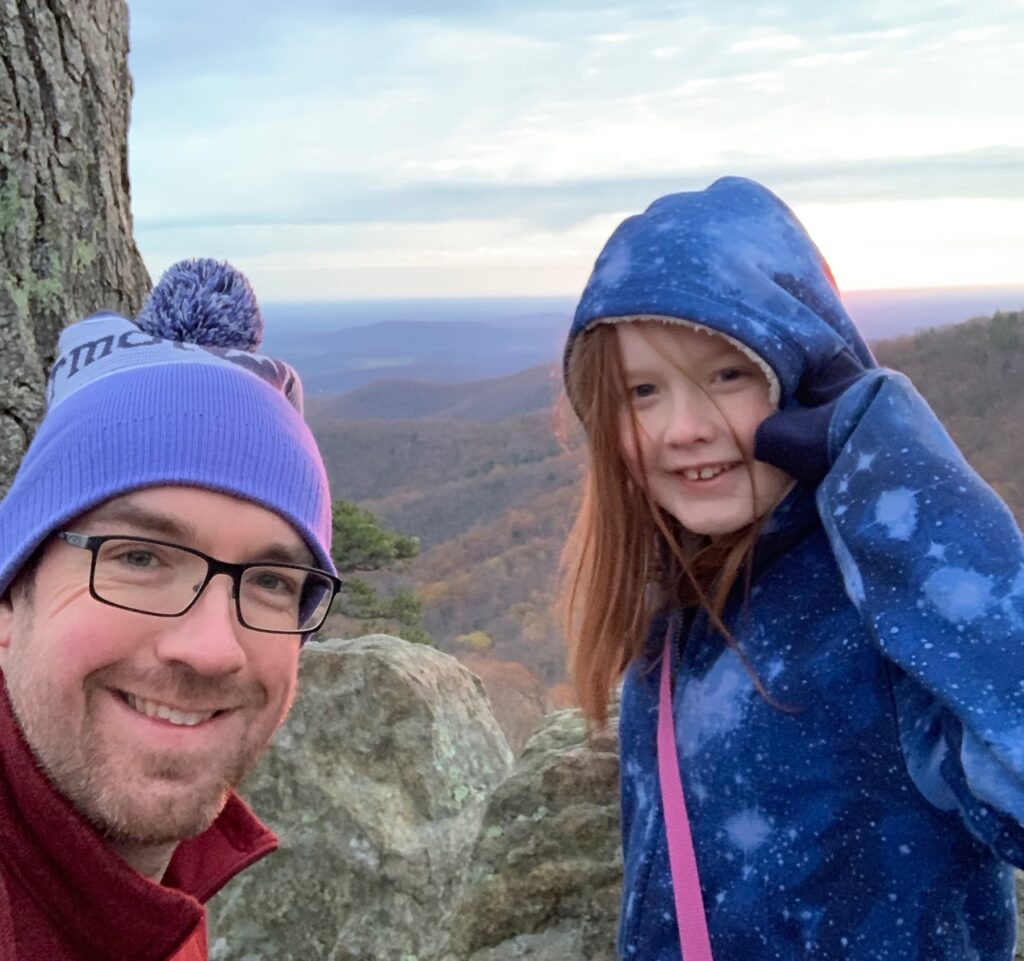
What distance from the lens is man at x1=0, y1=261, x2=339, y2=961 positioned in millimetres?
1509

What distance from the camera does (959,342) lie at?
71.1ft

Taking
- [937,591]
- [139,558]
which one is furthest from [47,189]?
[937,591]

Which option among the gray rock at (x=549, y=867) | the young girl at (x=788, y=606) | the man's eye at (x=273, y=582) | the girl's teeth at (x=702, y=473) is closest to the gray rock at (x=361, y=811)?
the gray rock at (x=549, y=867)

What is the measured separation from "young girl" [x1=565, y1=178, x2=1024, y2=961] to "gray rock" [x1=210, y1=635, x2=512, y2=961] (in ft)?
5.38

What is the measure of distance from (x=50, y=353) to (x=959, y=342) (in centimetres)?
2252

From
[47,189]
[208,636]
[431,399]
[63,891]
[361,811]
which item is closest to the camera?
[63,891]

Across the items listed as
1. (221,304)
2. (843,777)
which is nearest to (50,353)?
(221,304)

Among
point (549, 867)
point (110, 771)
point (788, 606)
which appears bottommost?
point (549, 867)

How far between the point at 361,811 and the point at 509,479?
46.5 m

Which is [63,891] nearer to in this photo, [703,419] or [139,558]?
[139,558]

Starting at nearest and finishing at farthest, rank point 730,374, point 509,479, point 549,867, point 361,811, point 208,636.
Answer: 1. point 208,636
2. point 730,374
3. point 549,867
4. point 361,811
5. point 509,479

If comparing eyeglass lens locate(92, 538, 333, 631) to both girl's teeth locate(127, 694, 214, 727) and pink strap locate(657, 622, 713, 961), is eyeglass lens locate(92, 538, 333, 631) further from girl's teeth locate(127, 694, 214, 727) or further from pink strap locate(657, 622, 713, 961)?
pink strap locate(657, 622, 713, 961)

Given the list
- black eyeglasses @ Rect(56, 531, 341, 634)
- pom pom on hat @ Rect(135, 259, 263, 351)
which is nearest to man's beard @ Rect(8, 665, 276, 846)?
black eyeglasses @ Rect(56, 531, 341, 634)

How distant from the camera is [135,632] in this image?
1.57 metres
